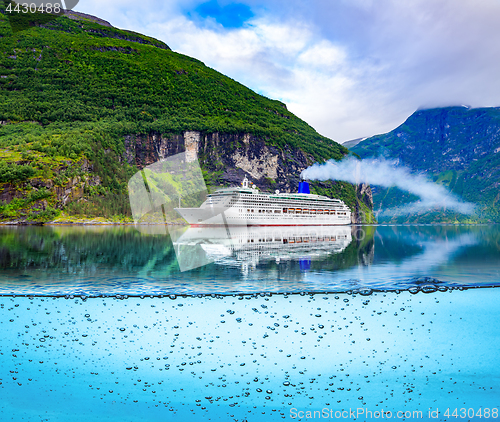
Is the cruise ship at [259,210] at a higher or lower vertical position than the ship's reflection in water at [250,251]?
higher

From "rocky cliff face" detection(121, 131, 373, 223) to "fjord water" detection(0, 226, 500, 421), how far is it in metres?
124

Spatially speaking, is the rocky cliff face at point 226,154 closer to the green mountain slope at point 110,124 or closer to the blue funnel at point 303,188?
the green mountain slope at point 110,124

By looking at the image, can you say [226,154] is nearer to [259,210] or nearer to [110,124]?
[110,124]

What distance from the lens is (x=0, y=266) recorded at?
1295cm

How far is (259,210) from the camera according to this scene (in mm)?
81125

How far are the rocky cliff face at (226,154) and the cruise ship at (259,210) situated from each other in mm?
39656

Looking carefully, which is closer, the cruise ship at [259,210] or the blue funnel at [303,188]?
the cruise ship at [259,210]

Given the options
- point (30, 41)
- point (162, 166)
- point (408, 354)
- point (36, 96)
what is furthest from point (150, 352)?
point (30, 41)

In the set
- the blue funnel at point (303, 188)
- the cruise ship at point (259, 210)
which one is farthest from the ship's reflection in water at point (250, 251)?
the blue funnel at point (303, 188)

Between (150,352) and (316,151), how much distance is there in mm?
172986

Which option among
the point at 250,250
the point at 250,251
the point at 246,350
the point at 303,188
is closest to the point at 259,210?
the point at 303,188

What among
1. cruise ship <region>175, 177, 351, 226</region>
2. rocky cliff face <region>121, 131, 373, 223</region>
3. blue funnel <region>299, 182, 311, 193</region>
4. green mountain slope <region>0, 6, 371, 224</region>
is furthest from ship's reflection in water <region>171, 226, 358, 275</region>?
rocky cliff face <region>121, 131, 373, 223</region>

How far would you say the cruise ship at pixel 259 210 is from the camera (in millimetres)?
75062

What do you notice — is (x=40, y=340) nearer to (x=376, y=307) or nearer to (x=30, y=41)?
(x=376, y=307)
